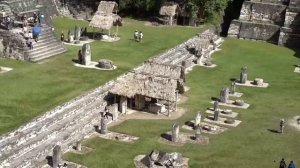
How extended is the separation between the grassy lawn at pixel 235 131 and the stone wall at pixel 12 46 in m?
10.1

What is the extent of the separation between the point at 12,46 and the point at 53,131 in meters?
11.5

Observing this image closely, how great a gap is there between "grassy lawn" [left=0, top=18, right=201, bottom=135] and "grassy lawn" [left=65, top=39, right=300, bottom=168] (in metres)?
3.48

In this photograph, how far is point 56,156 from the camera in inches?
977

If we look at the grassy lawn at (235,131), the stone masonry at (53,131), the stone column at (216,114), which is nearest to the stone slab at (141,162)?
the grassy lawn at (235,131)

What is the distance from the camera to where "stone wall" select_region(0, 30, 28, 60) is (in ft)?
119

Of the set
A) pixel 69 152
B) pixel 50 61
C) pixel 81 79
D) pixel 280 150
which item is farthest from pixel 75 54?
pixel 280 150

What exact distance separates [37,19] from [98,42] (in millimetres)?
5180

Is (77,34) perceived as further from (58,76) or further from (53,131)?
(53,131)

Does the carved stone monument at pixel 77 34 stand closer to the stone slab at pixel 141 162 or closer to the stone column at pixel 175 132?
the stone column at pixel 175 132

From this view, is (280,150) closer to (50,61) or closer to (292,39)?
(50,61)

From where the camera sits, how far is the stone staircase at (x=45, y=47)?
36.4m

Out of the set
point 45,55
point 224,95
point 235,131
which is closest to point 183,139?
point 235,131

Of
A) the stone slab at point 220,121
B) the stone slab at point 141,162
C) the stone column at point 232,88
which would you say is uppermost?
the stone column at point 232,88

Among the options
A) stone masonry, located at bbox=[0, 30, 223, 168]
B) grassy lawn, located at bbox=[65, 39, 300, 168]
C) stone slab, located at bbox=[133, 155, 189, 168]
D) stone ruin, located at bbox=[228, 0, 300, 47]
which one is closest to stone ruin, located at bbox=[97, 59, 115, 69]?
stone masonry, located at bbox=[0, 30, 223, 168]
